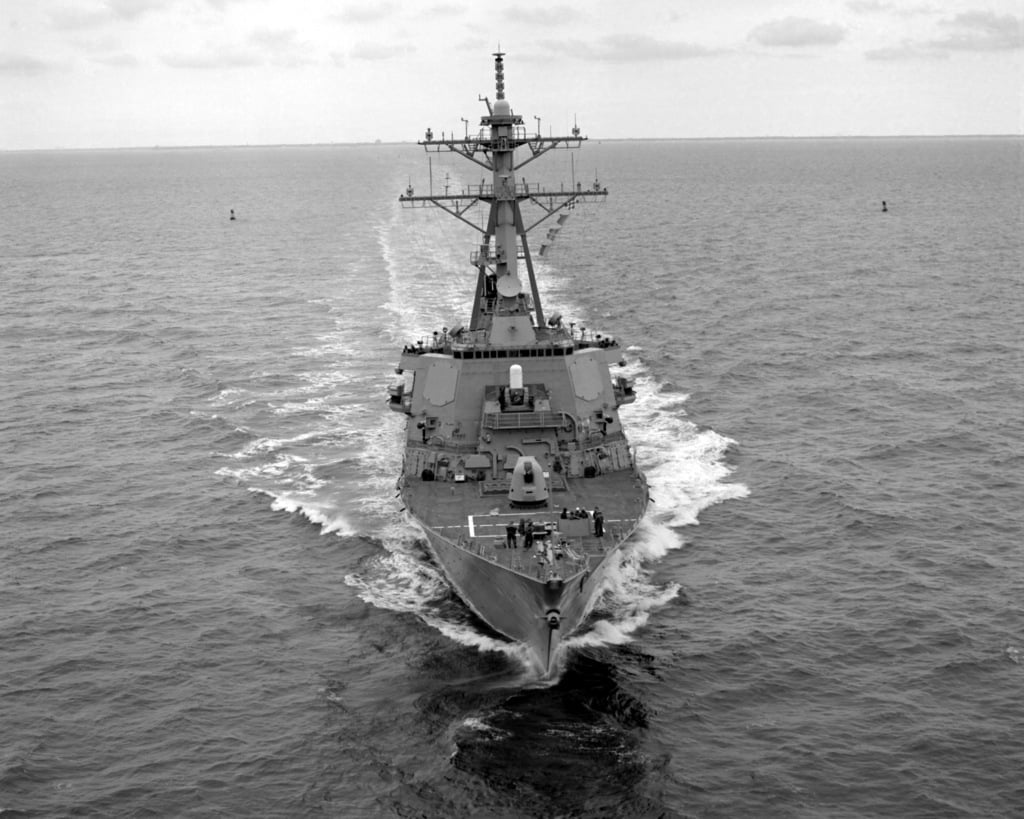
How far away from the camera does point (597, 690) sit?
26891 millimetres

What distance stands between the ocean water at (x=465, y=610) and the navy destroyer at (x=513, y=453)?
1.89 m

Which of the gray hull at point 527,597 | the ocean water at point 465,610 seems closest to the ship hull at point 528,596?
the gray hull at point 527,597

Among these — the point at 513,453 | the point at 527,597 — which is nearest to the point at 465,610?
the point at 527,597

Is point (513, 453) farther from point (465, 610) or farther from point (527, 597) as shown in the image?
point (527, 597)

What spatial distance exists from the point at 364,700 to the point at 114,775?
573cm

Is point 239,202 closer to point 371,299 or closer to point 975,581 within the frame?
point 371,299

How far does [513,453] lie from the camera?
3531 cm

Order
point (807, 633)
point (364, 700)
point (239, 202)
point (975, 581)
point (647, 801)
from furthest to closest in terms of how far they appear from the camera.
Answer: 1. point (239, 202)
2. point (975, 581)
3. point (807, 633)
4. point (364, 700)
5. point (647, 801)

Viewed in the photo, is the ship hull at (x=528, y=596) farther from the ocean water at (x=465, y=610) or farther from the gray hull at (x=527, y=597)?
the ocean water at (x=465, y=610)

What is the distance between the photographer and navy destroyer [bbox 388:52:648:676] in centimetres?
2820

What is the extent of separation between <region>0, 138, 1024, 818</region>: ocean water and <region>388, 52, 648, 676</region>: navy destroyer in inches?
74.5

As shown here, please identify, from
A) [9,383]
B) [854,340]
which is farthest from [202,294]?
[854,340]

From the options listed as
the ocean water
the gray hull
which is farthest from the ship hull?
the ocean water

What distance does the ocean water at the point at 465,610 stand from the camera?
23.4m
